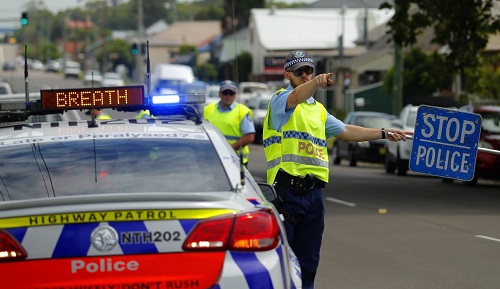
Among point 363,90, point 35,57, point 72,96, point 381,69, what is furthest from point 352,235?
point 35,57

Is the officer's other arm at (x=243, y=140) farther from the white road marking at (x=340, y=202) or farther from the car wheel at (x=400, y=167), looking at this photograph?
the car wheel at (x=400, y=167)

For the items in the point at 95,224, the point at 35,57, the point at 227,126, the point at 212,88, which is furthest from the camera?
the point at 35,57

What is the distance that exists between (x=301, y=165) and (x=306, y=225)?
413mm

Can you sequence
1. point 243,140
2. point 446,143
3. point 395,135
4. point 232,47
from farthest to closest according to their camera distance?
point 232,47 → point 243,140 → point 446,143 → point 395,135

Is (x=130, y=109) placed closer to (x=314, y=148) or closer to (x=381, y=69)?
(x=314, y=148)

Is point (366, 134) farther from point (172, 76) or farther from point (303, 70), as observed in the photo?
point (172, 76)

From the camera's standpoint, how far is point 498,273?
10.9 meters

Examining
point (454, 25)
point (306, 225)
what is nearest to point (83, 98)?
point (306, 225)

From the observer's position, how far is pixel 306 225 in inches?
314

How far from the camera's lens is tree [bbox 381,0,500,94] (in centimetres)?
2477

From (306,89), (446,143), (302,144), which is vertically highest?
(306,89)

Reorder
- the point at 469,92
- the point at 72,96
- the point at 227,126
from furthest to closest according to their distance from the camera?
the point at 469,92 → the point at 227,126 → the point at 72,96

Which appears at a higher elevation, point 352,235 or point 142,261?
point 142,261

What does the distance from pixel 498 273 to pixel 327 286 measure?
1803 mm
